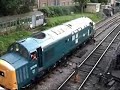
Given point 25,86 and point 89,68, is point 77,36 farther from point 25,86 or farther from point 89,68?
point 25,86

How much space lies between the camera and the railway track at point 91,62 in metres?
17.8

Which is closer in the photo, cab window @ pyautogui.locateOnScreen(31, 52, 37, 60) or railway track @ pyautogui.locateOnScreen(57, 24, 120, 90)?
cab window @ pyautogui.locateOnScreen(31, 52, 37, 60)

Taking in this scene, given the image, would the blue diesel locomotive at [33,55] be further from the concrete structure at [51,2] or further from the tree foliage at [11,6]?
the concrete structure at [51,2]

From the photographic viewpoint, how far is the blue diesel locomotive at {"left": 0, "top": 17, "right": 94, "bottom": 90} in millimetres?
14906

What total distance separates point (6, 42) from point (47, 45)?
8598 millimetres

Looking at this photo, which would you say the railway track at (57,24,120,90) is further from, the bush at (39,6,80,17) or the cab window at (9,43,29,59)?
the bush at (39,6,80,17)

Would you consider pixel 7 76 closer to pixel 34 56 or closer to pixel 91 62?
pixel 34 56

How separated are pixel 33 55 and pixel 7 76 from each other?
2.23 metres

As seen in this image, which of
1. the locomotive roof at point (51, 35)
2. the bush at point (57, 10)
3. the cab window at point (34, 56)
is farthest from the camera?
the bush at point (57, 10)

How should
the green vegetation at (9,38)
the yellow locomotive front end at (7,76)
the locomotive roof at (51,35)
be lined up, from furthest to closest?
the green vegetation at (9,38) → the locomotive roof at (51,35) → the yellow locomotive front end at (7,76)

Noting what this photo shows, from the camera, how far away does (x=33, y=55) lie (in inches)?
639

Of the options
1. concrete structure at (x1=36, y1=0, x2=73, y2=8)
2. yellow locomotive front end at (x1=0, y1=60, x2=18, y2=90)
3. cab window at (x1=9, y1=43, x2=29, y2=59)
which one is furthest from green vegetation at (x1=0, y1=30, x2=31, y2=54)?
concrete structure at (x1=36, y1=0, x2=73, y2=8)

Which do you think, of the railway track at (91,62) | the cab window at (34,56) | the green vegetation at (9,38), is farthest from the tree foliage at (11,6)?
the cab window at (34,56)

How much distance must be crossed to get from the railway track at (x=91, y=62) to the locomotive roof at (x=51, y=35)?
2.69m
